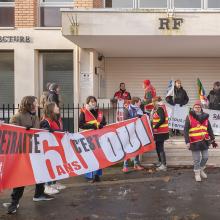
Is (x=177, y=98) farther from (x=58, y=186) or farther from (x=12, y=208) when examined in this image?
(x=12, y=208)

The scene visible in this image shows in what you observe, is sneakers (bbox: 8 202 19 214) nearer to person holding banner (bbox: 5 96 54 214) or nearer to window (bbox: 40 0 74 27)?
person holding banner (bbox: 5 96 54 214)

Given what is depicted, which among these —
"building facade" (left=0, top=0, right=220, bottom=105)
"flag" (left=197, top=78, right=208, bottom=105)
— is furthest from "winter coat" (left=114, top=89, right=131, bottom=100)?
"flag" (left=197, top=78, right=208, bottom=105)

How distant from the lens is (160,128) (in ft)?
30.8

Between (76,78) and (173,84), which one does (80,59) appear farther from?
(173,84)

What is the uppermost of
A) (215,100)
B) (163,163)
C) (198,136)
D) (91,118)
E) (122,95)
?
(122,95)

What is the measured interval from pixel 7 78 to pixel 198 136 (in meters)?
6.93

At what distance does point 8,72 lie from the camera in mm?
12930

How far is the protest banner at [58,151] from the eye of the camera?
6.39m

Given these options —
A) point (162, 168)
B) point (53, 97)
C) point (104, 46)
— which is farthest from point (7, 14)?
point (162, 168)

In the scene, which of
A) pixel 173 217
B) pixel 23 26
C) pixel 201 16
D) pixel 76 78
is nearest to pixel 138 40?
pixel 201 16

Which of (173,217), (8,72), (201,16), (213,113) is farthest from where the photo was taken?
(8,72)

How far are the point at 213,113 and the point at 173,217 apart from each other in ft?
21.2

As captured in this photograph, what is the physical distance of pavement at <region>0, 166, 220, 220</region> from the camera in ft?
20.2

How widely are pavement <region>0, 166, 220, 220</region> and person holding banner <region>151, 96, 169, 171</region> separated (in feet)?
1.89
